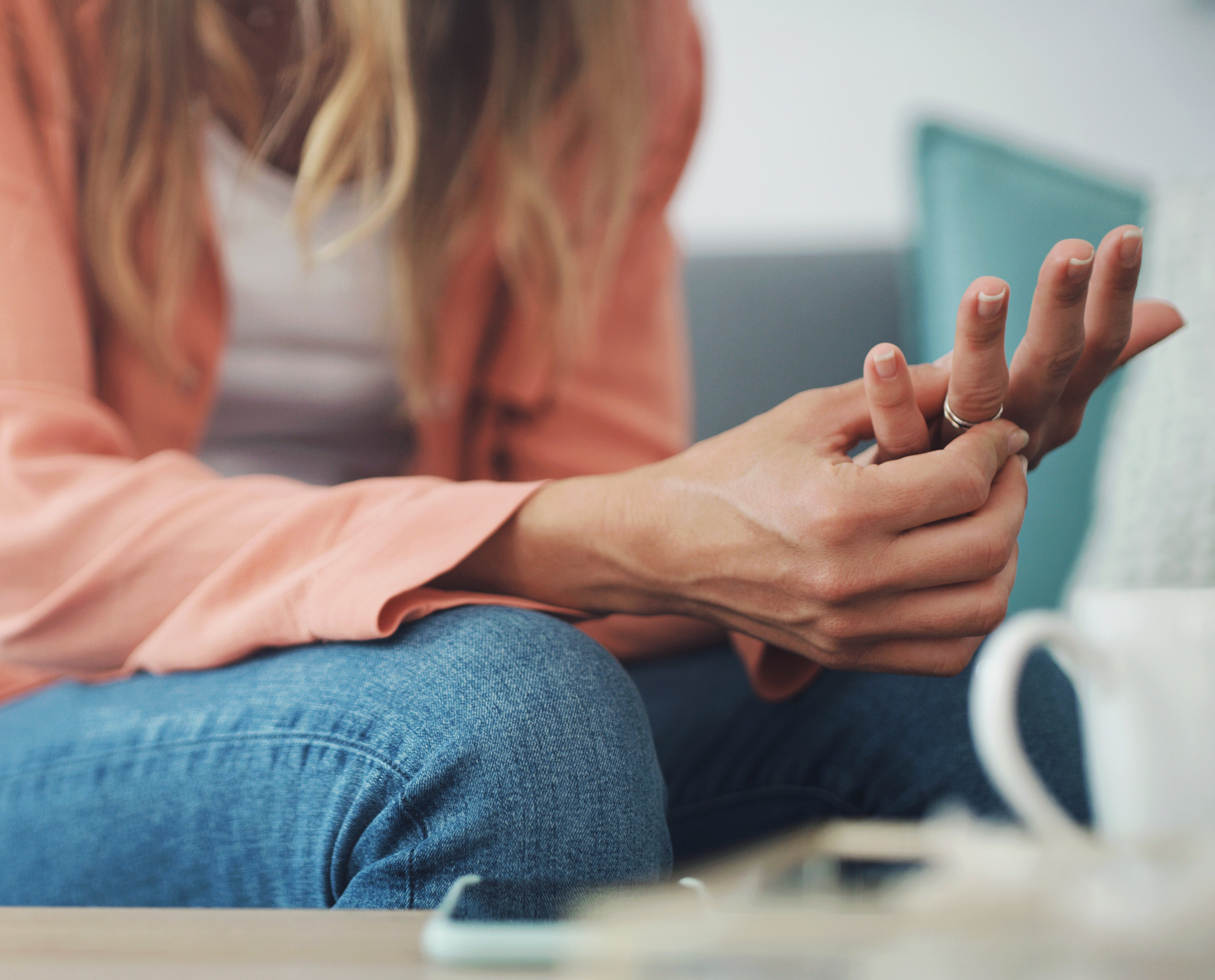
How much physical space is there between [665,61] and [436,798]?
0.68 meters

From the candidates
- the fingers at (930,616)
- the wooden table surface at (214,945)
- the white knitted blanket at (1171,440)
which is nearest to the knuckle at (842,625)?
the fingers at (930,616)

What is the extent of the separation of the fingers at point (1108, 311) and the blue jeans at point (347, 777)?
10.5 inches

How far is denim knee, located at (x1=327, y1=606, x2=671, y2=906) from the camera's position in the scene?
0.34 meters

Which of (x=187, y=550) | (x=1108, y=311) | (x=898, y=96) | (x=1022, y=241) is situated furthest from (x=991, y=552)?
(x=898, y=96)

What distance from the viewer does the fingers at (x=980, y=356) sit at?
35cm

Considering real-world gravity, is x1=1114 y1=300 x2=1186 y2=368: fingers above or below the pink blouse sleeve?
above

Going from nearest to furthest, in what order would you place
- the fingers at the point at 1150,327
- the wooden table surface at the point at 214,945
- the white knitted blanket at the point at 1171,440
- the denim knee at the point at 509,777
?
the wooden table surface at the point at 214,945
the denim knee at the point at 509,777
the fingers at the point at 1150,327
the white knitted blanket at the point at 1171,440

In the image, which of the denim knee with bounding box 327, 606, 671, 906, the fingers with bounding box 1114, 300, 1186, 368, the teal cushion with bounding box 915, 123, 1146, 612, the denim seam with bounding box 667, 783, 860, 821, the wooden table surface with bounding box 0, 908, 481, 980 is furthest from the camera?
the teal cushion with bounding box 915, 123, 1146, 612

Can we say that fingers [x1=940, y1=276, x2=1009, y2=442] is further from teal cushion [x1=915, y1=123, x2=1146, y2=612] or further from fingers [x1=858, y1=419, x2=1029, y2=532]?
teal cushion [x1=915, y1=123, x2=1146, y2=612]

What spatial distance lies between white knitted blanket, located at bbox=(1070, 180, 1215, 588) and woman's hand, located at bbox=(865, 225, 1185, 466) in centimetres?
29

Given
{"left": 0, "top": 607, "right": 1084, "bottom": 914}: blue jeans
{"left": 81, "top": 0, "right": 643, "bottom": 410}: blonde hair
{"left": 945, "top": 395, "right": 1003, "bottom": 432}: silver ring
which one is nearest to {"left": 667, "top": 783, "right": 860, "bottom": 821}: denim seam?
{"left": 0, "top": 607, "right": 1084, "bottom": 914}: blue jeans

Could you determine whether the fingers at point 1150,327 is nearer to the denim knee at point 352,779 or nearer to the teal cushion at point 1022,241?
the denim knee at point 352,779

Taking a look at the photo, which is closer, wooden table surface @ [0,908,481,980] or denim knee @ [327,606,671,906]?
wooden table surface @ [0,908,481,980]

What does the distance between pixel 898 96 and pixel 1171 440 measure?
850 millimetres
